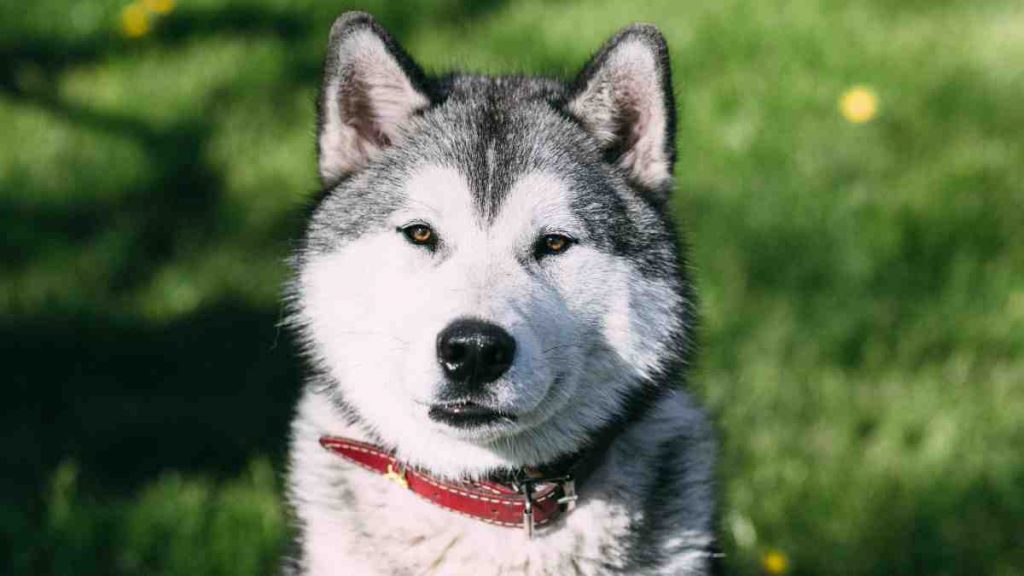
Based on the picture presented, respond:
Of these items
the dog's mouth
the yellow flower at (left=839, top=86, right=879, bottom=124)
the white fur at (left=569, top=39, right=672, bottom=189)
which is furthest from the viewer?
the yellow flower at (left=839, top=86, right=879, bottom=124)

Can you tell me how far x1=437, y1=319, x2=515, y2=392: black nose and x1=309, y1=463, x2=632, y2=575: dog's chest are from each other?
518 mm

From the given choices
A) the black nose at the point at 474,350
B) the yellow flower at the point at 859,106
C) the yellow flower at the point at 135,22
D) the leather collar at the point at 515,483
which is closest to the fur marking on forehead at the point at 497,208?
the black nose at the point at 474,350

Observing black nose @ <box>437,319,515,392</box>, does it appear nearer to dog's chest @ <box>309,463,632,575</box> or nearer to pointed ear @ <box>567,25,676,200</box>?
dog's chest @ <box>309,463,632,575</box>

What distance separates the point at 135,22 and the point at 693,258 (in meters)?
3.63

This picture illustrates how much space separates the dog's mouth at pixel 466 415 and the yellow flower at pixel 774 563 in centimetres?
147

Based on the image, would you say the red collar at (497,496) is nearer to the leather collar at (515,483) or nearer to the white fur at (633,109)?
the leather collar at (515,483)

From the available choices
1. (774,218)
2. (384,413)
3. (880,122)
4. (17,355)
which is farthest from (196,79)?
(384,413)

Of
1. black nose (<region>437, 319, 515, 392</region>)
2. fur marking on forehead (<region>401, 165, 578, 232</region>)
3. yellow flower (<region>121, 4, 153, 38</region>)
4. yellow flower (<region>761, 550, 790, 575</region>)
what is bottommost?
yellow flower (<region>761, 550, 790, 575</region>)

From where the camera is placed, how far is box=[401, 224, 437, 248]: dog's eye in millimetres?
3010

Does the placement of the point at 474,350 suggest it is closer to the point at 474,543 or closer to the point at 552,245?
the point at 552,245

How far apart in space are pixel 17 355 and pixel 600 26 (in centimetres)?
352

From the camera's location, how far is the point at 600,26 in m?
6.71

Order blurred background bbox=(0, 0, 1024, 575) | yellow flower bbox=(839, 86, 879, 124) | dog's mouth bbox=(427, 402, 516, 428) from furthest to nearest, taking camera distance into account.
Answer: yellow flower bbox=(839, 86, 879, 124) → blurred background bbox=(0, 0, 1024, 575) → dog's mouth bbox=(427, 402, 516, 428)

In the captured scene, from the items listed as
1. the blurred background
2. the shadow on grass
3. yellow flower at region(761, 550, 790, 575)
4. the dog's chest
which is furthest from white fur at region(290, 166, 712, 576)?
the shadow on grass
